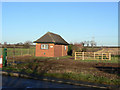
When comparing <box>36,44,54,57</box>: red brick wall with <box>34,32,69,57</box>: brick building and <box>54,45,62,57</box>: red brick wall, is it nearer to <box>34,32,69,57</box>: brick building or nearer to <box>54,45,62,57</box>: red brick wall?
A: <box>34,32,69,57</box>: brick building

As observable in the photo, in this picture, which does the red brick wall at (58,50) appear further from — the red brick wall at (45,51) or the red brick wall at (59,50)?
the red brick wall at (45,51)

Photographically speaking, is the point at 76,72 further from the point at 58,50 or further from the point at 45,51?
the point at 58,50

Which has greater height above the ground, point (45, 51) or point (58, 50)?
point (58, 50)

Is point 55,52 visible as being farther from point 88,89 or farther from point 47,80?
point 88,89

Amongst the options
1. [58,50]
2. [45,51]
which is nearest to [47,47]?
[45,51]

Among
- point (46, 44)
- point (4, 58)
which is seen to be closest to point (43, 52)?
point (46, 44)

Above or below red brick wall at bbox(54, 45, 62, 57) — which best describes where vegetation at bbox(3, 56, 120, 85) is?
below

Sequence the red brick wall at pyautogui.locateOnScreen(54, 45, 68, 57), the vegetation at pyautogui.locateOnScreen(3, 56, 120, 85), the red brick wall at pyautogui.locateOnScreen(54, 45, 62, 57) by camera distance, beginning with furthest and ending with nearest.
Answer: the red brick wall at pyautogui.locateOnScreen(54, 45, 68, 57) < the red brick wall at pyautogui.locateOnScreen(54, 45, 62, 57) < the vegetation at pyautogui.locateOnScreen(3, 56, 120, 85)

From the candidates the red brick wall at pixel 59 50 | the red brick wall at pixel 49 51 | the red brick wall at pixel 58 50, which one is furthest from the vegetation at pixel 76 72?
the red brick wall at pixel 59 50

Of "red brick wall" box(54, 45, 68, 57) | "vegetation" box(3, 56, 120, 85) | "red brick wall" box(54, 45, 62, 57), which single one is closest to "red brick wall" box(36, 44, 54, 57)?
"red brick wall" box(54, 45, 62, 57)

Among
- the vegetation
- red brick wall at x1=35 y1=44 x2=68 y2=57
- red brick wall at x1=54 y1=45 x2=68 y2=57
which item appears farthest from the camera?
red brick wall at x1=54 y1=45 x2=68 y2=57

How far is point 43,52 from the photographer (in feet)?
97.9

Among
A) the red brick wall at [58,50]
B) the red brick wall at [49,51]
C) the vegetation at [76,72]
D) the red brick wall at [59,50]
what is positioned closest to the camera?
the vegetation at [76,72]

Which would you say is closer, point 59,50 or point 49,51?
point 49,51
